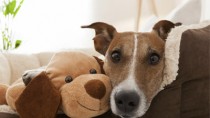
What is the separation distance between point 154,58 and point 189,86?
0.15m

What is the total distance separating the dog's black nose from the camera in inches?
40.7

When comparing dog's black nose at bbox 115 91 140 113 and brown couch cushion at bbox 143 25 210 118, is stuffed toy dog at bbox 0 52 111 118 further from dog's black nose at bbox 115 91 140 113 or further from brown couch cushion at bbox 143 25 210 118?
brown couch cushion at bbox 143 25 210 118

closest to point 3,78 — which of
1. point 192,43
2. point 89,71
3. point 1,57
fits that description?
point 1,57

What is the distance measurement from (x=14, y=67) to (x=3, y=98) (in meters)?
0.76

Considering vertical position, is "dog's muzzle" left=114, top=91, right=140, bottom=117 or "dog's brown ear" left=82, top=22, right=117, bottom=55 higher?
"dog's brown ear" left=82, top=22, right=117, bottom=55

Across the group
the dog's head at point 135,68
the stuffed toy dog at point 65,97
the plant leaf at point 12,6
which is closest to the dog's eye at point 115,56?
the dog's head at point 135,68

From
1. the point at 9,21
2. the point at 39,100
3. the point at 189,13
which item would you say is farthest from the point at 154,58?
the point at 9,21

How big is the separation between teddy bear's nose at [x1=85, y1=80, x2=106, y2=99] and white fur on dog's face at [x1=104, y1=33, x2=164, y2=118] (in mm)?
38

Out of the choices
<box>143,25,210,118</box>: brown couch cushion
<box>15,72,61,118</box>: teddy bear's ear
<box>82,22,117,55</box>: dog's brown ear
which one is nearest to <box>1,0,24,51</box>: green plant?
<box>82,22,117,55</box>: dog's brown ear

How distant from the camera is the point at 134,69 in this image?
112 centimetres

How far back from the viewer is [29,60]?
6.88ft

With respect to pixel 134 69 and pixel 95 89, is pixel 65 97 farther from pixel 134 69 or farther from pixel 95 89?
pixel 134 69

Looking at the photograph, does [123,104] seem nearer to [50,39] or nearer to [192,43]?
[192,43]

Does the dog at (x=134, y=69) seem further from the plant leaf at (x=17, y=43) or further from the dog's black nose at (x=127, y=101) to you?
the plant leaf at (x=17, y=43)
